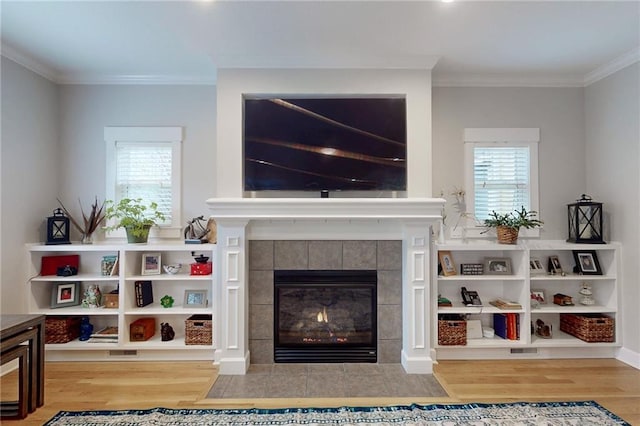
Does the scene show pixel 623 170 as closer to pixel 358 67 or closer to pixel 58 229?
pixel 358 67

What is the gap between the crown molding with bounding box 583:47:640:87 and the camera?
3.07m

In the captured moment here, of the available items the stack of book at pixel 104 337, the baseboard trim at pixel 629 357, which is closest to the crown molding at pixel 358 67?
the stack of book at pixel 104 337

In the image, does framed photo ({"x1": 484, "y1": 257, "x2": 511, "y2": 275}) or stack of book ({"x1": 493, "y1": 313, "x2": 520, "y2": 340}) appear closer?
stack of book ({"x1": 493, "y1": 313, "x2": 520, "y2": 340})

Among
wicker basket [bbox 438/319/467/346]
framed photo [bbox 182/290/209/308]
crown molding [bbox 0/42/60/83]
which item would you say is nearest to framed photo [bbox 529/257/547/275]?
wicker basket [bbox 438/319/467/346]

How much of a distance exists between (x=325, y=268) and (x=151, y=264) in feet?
5.53

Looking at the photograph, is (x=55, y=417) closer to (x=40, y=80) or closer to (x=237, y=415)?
(x=237, y=415)

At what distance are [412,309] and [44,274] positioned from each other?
3378mm

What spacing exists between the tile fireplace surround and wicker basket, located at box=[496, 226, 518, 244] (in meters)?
0.78

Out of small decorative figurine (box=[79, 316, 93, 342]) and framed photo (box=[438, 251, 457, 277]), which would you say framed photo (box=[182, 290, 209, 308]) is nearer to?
small decorative figurine (box=[79, 316, 93, 342])

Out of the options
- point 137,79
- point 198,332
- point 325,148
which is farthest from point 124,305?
point 325,148

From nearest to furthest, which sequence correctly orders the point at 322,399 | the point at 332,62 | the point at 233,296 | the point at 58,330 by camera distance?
the point at 322,399 < the point at 233,296 < the point at 332,62 < the point at 58,330

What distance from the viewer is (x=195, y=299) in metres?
3.44

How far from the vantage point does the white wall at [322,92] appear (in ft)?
10.3

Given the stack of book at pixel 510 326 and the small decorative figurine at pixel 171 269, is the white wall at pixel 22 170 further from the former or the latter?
the stack of book at pixel 510 326
